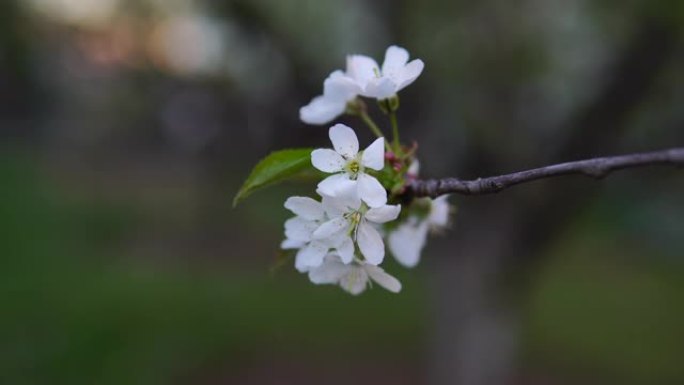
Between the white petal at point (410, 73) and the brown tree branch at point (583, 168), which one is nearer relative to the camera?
the brown tree branch at point (583, 168)

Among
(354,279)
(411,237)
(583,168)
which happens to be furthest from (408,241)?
(583,168)

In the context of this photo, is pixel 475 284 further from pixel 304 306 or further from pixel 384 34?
pixel 304 306

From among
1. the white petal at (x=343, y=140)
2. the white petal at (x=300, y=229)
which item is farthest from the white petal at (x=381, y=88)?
the white petal at (x=300, y=229)

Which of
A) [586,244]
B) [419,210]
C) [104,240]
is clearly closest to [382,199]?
[419,210]

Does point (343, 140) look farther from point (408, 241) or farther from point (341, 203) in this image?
point (408, 241)

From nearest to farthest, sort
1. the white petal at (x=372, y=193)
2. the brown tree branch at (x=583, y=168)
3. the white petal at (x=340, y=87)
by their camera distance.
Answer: the brown tree branch at (x=583, y=168) < the white petal at (x=372, y=193) < the white petal at (x=340, y=87)

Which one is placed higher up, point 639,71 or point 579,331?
point 639,71

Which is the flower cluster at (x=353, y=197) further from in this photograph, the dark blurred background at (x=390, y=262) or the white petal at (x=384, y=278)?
the dark blurred background at (x=390, y=262)
